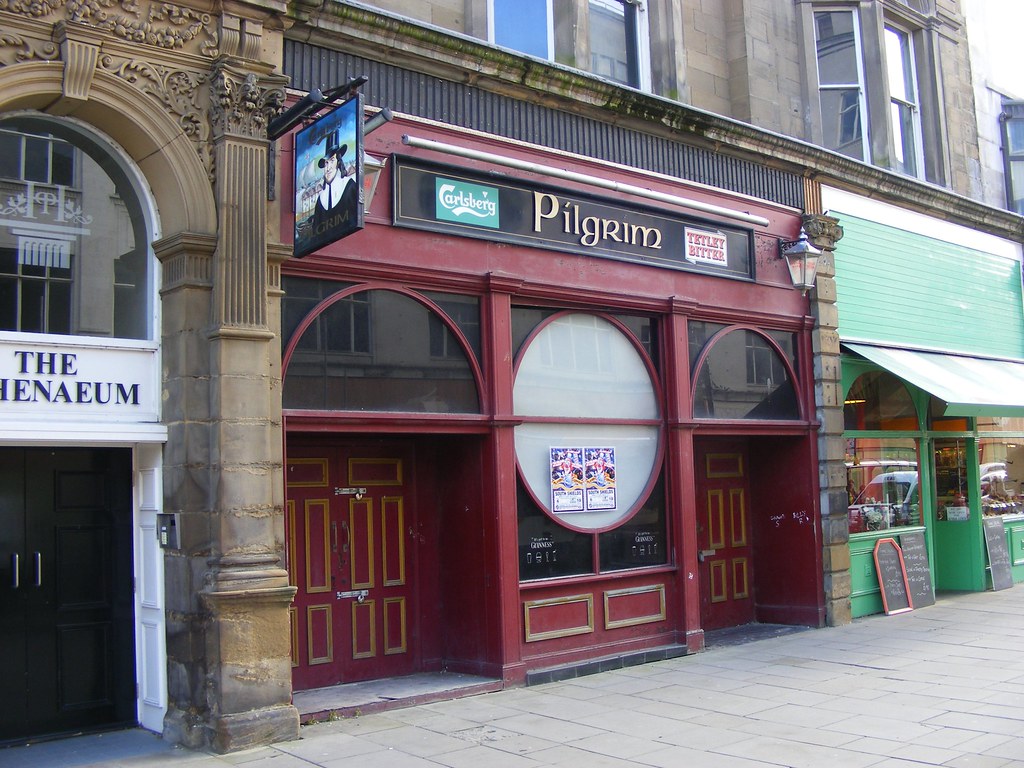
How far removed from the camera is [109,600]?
24.8 ft

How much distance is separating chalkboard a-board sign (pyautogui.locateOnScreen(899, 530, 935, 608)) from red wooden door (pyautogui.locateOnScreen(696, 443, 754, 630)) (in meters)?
2.36

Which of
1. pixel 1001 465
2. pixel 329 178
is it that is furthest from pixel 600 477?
pixel 1001 465

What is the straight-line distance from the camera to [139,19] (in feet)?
24.0

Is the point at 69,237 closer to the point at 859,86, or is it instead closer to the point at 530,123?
the point at 530,123

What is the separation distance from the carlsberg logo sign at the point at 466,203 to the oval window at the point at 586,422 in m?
1.27

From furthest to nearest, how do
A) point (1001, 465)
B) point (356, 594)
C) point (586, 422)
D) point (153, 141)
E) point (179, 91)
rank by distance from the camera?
point (1001, 465) → point (586, 422) → point (356, 594) → point (179, 91) → point (153, 141)

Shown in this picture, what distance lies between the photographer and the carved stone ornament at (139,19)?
6.94 metres

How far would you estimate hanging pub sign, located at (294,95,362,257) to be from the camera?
22.9 feet

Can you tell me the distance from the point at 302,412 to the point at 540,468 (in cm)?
266

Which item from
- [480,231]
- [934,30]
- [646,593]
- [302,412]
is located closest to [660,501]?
[646,593]

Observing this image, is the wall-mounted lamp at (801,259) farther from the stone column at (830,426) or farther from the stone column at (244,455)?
the stone column at (244,455)

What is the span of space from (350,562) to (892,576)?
7.63 meters

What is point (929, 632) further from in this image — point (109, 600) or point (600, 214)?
point (109, 600)

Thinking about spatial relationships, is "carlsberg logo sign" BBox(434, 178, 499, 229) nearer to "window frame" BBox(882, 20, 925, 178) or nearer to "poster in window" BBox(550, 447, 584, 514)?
"poster in window" BBox(550, 447, 584, 514)
